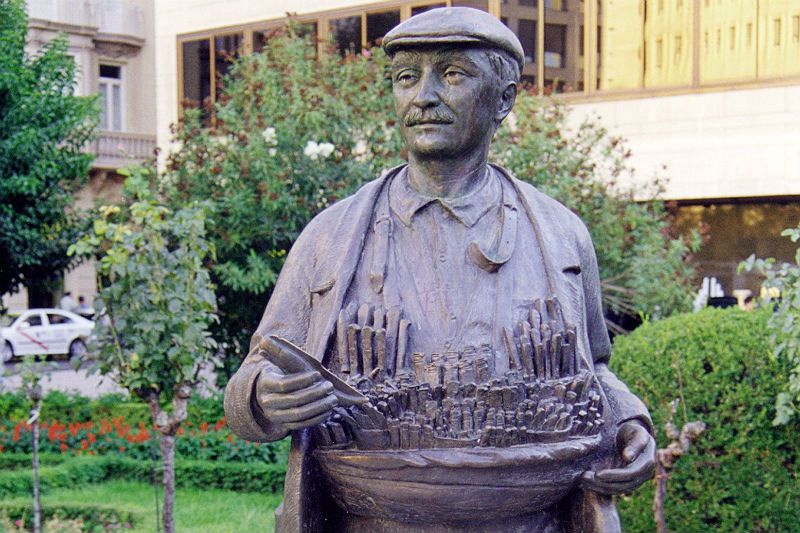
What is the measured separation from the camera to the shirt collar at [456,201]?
287 cm

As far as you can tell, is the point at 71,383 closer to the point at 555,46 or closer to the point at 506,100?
the point at 555,46

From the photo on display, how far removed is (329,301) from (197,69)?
1902cm

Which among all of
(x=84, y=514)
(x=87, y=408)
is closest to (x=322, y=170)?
(x=84, y=514)

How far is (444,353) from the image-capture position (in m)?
2.67

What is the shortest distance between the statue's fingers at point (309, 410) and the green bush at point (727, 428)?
4.85 metres

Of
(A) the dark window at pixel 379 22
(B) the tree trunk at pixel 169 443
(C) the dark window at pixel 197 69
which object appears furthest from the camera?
(C) the dark window at pixel 197 69

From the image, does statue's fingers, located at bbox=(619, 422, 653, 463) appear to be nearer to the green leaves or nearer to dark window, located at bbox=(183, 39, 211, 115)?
the green leaves

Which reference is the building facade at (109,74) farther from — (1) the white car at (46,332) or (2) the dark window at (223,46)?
(2) the dark window at (223,46)

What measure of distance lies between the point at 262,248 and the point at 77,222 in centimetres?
379

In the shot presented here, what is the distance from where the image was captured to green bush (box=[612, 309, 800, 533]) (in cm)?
696

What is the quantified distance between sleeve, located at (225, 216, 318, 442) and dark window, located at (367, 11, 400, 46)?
51.8 ft

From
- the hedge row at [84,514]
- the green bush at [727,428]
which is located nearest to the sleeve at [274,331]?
the green bush at [727,428]

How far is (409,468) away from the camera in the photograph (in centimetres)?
261

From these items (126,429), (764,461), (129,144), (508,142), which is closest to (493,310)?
(764,461)
